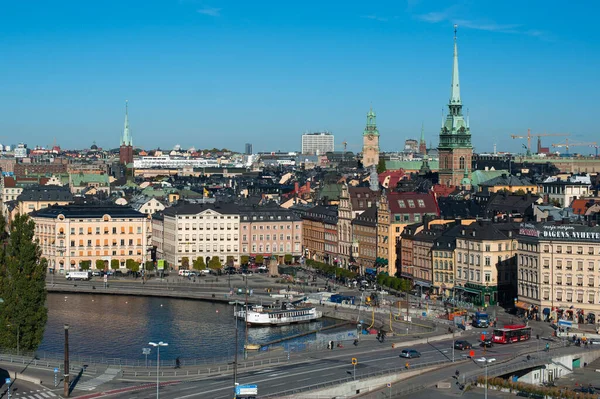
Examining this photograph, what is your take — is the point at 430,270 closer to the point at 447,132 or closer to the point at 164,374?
the point at 164,374

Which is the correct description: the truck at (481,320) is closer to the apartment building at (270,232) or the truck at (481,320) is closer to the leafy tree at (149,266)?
the apartment building at (270,232)

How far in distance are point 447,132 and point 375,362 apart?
426ft

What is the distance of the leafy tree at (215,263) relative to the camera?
410ft

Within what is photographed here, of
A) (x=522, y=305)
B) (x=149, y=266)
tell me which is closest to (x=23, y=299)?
(x=522, y=305)

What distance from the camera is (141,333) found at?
8906 centimetres

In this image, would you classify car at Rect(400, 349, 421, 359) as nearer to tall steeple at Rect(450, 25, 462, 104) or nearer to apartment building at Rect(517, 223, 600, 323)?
apartment building at Rect(517, 223, 600, 323)

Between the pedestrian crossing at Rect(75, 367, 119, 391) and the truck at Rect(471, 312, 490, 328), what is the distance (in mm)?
30900

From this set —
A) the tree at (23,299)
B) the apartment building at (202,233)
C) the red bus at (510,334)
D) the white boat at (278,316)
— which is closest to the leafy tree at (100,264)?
the apartment building at (202,233)

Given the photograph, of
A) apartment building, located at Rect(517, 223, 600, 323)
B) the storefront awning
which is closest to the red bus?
apartment building, located at Rect(517, 223, 600, 323)

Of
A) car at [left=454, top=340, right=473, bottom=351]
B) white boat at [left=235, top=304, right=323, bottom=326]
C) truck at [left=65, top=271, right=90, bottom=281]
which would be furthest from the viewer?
truck at [left=65, top=271, right=90, bottom=281]

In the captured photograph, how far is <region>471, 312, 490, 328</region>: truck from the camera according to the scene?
83.2 metres

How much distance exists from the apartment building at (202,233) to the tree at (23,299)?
57.0 meters

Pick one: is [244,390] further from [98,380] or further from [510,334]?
[510,334]

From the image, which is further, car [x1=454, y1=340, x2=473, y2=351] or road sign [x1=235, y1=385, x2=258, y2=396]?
car [x1=454, y1=340, x2=473, y2=351]
